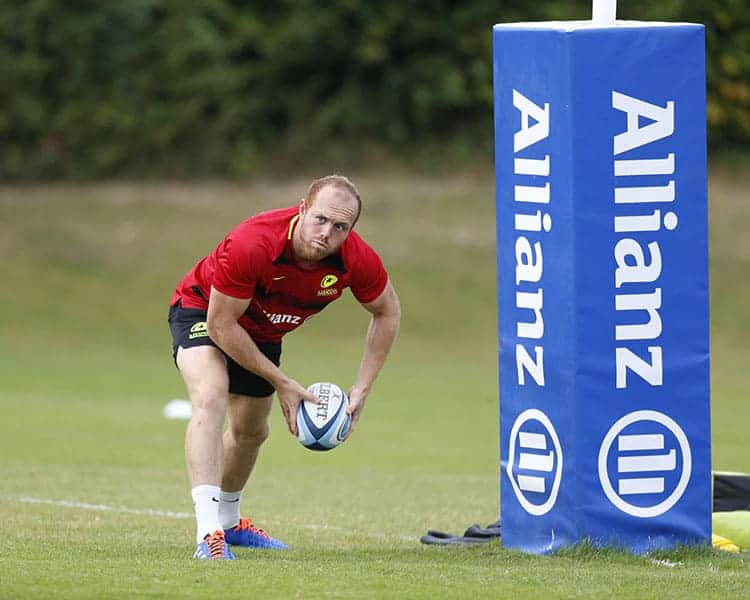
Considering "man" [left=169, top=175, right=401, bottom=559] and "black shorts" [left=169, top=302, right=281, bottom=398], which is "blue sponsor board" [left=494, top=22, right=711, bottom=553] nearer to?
"man" [left=169, top=175, right=401, bottom=559]

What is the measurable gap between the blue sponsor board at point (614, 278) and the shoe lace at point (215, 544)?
1.53 m

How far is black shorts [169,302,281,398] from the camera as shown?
27.3ft

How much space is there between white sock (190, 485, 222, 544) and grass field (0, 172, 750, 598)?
0.20 metres

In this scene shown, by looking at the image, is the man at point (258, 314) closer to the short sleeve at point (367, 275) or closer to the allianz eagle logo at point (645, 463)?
the short sleeve at point (367, 275)

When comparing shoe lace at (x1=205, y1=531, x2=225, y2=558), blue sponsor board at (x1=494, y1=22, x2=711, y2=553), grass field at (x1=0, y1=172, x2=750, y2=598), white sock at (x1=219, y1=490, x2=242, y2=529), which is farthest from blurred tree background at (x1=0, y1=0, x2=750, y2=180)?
shoe lace at (x1=205, y1=531, x2=225, y2=558)

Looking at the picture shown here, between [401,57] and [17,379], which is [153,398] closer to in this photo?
[17,379]

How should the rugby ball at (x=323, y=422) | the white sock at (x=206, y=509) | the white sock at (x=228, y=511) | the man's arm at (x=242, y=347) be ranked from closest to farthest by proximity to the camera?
the white sock at (x=206, y=509) → the man's arm at (x=242, y=347) → the rugby ball at (x=323, y=422) → the white sock at (x=228, y=511)

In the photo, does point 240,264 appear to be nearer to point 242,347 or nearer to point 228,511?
point 242,347

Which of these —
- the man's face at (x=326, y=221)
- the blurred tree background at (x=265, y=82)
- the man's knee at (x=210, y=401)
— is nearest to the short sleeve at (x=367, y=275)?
the man's face at (x=326, y=221)

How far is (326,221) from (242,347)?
74 cm

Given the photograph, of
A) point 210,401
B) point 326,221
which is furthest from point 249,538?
point 326,221

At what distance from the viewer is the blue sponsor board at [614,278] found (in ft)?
25.7

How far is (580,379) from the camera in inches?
309

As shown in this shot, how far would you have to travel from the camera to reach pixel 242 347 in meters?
8.05
